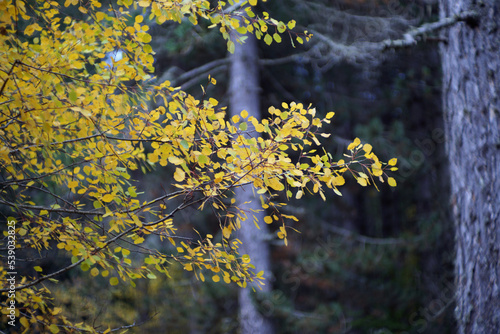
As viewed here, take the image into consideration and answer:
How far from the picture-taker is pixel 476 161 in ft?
10.4

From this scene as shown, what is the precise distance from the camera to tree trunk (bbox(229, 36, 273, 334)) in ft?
18.5

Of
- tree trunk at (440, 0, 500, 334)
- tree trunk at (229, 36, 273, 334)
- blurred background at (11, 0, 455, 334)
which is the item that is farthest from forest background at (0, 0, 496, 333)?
tree trunk at (440, 0, 500, 334)

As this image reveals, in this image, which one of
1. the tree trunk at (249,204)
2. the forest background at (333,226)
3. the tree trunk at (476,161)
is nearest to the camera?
the tree trunk at (476,161)

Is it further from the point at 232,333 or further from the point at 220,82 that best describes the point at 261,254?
the point at 220,82

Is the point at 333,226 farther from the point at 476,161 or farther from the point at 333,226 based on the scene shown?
the point at 476,161

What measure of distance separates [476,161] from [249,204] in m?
3.10

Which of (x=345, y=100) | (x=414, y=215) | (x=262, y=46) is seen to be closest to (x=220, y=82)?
(x=262, y=46)

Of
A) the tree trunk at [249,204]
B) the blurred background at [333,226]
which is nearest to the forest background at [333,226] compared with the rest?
the blurred background at [333,226]

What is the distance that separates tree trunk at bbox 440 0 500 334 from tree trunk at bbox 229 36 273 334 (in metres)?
2.74

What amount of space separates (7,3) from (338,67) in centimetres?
826

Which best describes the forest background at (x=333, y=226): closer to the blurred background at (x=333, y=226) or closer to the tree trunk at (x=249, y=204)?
the blurred background at (x=333, y=226)

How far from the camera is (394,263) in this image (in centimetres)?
712

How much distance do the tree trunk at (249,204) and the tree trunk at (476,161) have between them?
274cm

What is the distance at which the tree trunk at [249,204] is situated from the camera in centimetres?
563
